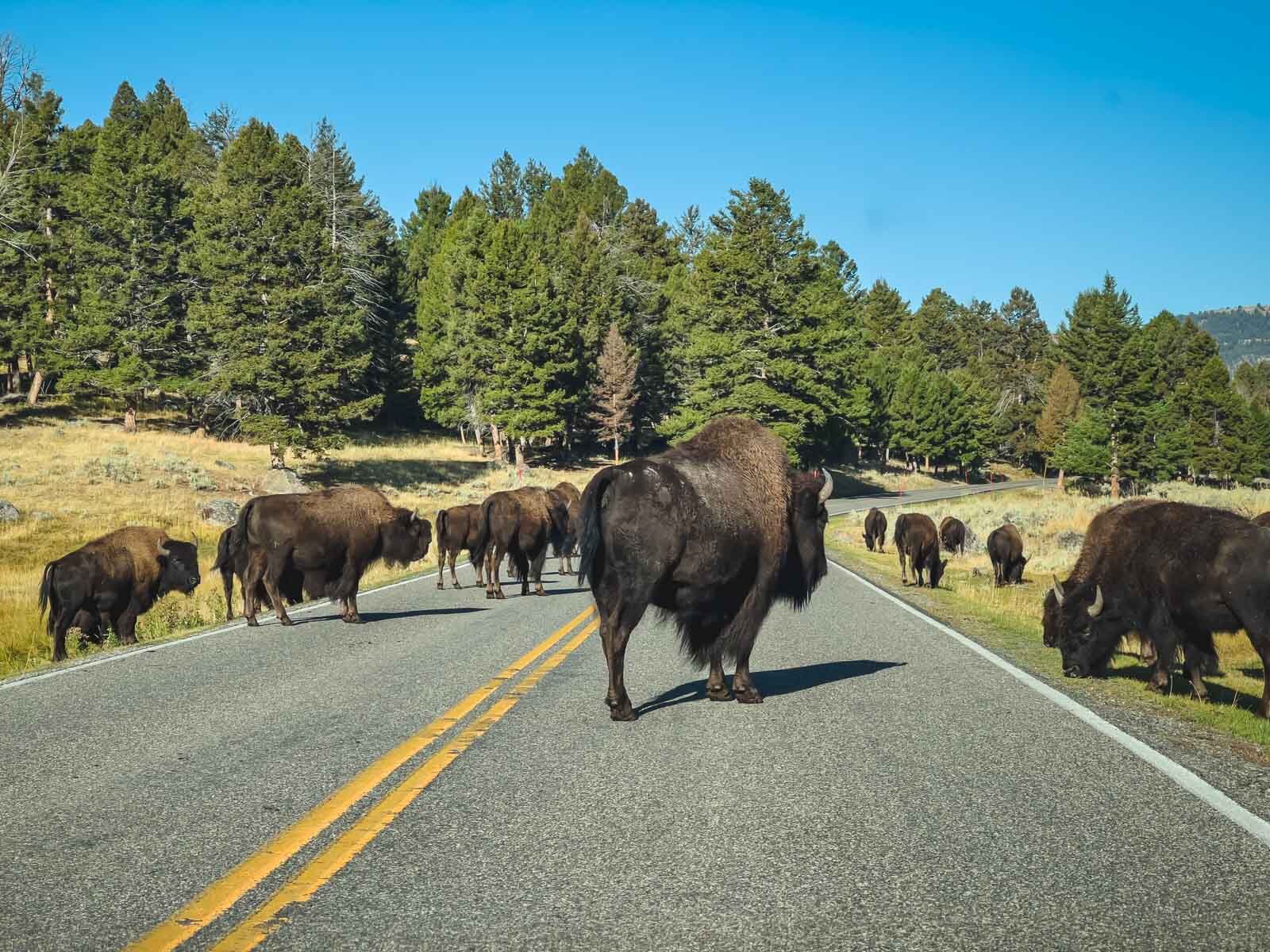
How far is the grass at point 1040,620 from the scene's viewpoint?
7.54m

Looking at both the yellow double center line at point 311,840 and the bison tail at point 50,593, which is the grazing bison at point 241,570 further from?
the yellow double center line at point 311,840

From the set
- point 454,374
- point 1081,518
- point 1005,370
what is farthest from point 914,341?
point 1081,518

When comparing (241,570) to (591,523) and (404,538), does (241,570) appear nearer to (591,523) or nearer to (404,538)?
(404,538)

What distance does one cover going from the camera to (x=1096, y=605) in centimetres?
917

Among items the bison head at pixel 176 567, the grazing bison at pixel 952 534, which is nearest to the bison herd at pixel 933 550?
the grazing bison at pixel 952 534

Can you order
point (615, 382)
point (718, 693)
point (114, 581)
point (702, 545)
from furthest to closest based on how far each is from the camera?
point (615, 382) < point (114, 581) < point (718, 693) < point (702, 545)

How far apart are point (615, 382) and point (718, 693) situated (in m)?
61.7

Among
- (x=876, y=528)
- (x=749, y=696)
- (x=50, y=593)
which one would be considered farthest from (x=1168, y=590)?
(x=876, y=528)

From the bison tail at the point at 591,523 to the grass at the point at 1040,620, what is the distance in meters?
4.16

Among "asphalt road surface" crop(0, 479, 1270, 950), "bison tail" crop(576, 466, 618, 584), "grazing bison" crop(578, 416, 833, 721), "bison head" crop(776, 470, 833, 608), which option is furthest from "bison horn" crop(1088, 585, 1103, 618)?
"bison tail" crop(576, 466, 618, 584)

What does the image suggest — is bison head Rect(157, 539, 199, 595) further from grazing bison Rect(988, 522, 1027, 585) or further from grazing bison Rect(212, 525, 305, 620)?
grazing bison Rect(988, 522, 1027, 585)

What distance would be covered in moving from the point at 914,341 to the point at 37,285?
319 feet

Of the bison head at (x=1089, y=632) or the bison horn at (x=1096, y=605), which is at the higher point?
the bison horn at (x=1096, y=605)

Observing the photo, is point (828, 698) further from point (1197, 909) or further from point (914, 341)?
point (914, 341)
